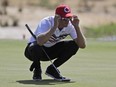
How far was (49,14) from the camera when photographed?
5578 cm

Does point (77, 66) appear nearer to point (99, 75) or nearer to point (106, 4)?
point (99, 75)

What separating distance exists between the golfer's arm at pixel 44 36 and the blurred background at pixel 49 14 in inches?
1206

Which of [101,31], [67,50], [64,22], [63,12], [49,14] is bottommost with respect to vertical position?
[67,50]

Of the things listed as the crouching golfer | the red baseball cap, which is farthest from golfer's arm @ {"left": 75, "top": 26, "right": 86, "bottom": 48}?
the red baseball cap

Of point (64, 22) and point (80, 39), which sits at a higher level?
point (64, 22)

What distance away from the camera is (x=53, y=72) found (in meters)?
11.6

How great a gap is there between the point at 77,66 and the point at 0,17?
38.4 meters

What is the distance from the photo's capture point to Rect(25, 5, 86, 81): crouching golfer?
10828 millimetres

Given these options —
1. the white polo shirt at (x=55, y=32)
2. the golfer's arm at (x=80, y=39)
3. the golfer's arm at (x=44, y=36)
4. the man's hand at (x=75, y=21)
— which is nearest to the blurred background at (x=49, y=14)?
the golfer's arm at (x=80, y=39)

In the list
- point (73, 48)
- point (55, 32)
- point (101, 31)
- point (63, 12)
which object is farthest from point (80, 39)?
point (101, 31)

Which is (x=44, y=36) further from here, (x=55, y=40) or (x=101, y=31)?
(x=101, y=31)

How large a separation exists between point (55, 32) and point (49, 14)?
44.8 m

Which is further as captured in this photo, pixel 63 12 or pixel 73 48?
pixel 73 48

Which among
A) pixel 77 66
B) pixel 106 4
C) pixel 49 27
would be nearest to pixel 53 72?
pixel 49 27
